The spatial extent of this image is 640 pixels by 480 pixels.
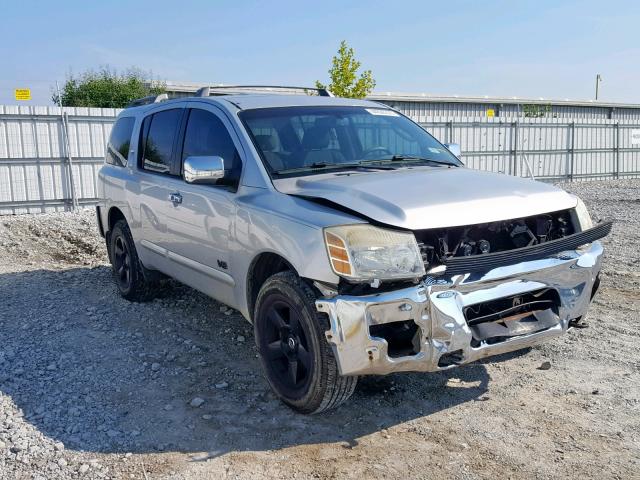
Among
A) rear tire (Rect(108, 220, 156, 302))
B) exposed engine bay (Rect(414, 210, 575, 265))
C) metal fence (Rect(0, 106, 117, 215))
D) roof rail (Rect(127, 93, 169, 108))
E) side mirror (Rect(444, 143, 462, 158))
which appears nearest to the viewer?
exposed engine bay (Rect(414, 210, 575, 265))

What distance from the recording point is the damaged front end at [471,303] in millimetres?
3152

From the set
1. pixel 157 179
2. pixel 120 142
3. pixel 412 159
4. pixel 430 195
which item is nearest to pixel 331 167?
pixel 412 159

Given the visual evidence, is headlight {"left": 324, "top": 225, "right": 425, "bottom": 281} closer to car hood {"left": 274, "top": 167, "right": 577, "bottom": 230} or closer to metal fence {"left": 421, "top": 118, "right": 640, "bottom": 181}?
car hood {"left": 274, "top": 167, "right": 577, "bottom": 230}

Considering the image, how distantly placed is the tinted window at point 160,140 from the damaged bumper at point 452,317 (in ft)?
8.64

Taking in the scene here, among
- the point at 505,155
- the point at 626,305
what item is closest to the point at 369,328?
the point at 626,305

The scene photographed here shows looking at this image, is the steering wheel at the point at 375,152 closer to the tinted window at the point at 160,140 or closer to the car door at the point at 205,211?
the car door at the point at 205,211

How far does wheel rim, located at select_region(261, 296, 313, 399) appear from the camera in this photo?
358cm

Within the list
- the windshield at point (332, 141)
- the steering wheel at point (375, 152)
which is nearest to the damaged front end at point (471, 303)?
the windshield at point (332, 141)

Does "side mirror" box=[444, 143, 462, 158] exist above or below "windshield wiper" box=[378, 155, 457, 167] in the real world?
above

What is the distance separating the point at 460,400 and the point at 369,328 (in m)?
1.15

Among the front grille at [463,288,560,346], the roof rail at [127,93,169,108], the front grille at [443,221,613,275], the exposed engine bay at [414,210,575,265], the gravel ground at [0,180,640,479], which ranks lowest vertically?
the gravel ground at [0,180,640,479]

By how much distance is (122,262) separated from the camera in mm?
6457

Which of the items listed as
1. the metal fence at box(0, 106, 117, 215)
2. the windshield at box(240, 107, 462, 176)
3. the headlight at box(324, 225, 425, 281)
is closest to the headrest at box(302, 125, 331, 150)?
the windshield at box(240, 107, 462, 176)

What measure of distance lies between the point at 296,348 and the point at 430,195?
3.82ft
